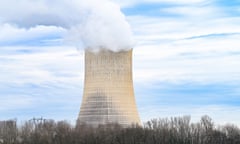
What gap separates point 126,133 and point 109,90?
5060 mm

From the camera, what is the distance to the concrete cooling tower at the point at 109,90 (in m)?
28.6

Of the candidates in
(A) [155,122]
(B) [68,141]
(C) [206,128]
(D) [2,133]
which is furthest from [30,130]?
(C) [206,128]

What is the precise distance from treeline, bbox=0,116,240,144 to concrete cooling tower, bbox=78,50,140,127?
1861mm

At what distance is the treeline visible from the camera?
33.2m

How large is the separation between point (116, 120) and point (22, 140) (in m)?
7.06

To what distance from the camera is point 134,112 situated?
29.2 m

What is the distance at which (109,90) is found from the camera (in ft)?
93.9

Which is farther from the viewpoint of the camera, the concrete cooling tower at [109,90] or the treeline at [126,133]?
the treeline at [126,133]

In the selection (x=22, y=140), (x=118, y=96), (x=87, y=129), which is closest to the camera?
(x=118, y=96)

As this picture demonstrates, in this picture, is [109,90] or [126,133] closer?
[109,90]

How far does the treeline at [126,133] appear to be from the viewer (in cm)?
3319

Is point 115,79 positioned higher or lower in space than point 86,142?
higher

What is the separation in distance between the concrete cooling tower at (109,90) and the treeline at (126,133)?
186cm

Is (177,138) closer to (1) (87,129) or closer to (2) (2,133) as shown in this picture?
(1) (87,129)
